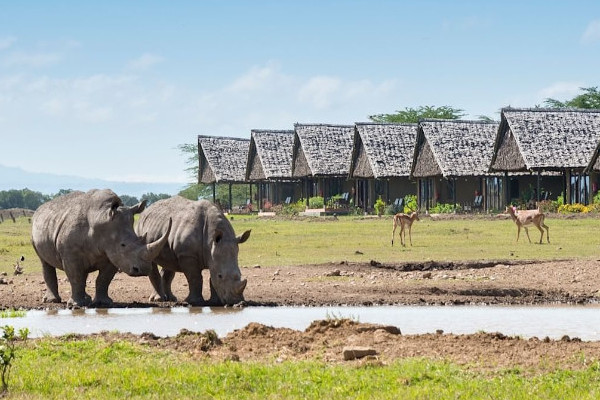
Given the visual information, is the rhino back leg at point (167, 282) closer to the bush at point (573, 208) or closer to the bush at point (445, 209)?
the bush at point (573, 208)

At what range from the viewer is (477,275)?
2617cm

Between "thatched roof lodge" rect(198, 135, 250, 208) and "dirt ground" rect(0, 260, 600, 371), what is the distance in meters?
58.3

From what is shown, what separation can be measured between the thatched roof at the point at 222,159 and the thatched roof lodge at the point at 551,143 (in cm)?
2866

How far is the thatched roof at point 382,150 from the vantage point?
69000 mm

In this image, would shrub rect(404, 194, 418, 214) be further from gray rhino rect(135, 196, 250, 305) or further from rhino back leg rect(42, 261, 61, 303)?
rhino back leg rect(42, 261, 61, 303)

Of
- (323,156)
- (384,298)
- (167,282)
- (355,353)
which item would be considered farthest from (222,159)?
(355,353)

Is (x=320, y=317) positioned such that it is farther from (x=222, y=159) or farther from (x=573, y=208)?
(x=222, y=159)

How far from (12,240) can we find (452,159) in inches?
1084

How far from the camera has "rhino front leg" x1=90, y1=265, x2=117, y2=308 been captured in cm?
2030

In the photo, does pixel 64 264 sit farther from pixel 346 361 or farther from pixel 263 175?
pixel 263 175

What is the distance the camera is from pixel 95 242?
20.1 m

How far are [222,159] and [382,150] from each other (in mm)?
20563

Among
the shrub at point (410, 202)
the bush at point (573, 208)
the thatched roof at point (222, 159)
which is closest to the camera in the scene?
the bush at point (573, 208)

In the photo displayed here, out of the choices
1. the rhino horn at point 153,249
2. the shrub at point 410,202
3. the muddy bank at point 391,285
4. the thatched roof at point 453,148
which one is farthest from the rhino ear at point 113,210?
the shrub at point 410,202
